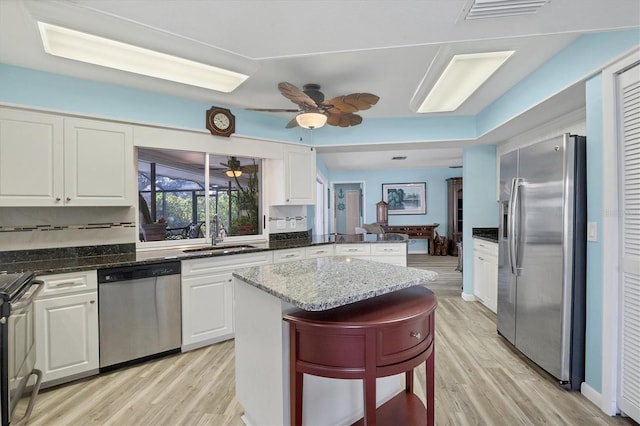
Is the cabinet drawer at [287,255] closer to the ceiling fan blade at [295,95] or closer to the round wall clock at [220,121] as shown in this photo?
the round wall clock at [220,121]

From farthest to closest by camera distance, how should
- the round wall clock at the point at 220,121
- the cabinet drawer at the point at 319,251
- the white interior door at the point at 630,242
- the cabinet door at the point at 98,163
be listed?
the cabinet drawer at the point at 319,251 → the round wall clock at the point at 220,121 → the cabinet door at the point at 98,163 → the white interior door at the point at 630,242

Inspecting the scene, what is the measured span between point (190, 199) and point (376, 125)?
Answer: 2.50 meters

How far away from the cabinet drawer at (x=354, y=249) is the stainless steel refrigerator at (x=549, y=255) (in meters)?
1.67

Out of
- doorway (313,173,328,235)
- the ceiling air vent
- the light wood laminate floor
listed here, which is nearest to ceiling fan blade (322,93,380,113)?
the ceiling air vent

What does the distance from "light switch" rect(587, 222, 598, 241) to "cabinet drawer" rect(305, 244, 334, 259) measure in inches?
99.1

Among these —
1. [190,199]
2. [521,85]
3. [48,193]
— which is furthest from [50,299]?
[521,85]

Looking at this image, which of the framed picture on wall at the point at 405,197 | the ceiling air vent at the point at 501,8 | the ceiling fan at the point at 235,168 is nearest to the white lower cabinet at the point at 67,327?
the ceiling fan at the point at 235,168

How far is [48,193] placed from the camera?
239 centimetres

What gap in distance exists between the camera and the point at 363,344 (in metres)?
1.28

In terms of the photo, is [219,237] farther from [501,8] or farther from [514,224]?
[501,8]

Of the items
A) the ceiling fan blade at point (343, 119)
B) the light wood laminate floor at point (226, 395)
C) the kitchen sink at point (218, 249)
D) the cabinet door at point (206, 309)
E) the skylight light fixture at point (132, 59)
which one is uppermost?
the skylight light fixture at point (132, 59)

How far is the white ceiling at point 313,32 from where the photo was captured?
1.43 m

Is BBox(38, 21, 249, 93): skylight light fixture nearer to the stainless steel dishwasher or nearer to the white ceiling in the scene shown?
the white ceiling

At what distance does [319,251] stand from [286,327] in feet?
7.78
